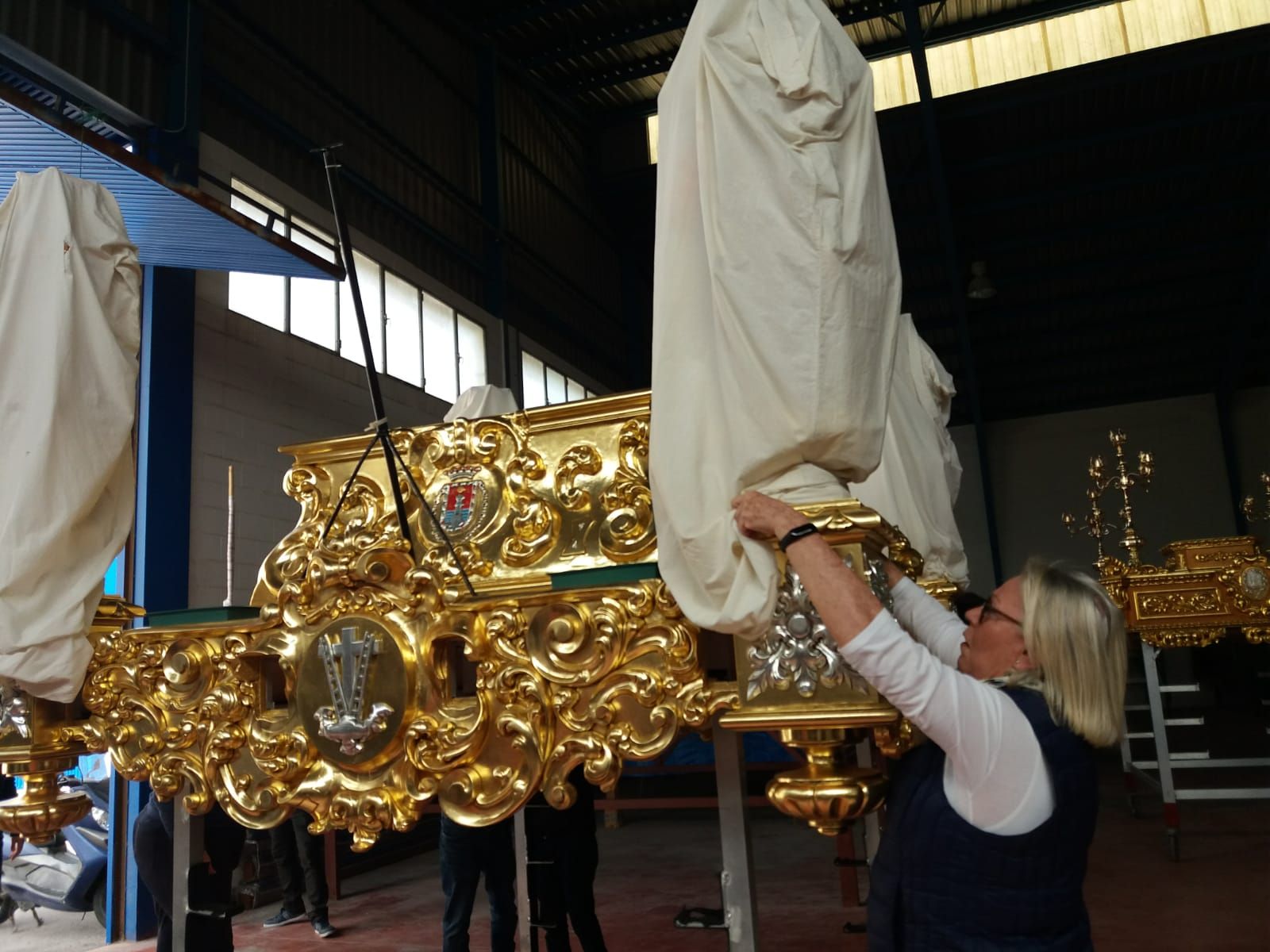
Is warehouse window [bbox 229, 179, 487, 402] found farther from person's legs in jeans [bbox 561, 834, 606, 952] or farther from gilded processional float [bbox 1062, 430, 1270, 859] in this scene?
gilded processional float [bbox 1062, 430, 1270, 859]

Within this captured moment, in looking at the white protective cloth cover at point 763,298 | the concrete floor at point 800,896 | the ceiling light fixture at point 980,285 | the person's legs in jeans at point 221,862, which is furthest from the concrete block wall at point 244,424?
the ceiling light fixture at point 980,285

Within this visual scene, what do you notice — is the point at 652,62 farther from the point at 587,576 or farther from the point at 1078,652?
the point at 1078,652

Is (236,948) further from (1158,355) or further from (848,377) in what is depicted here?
(1158,355)

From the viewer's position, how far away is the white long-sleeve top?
152 cm

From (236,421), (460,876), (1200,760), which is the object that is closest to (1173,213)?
(1200,760)

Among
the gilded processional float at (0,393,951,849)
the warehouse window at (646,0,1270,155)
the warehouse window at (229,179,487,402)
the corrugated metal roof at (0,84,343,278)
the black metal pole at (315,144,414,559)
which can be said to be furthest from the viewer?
the warehouse window at (646,0,1270,155)

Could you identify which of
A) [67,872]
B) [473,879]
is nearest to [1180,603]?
[473,879]

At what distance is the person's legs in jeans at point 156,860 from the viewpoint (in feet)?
10.9

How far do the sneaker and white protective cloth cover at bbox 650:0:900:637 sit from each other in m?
4.75

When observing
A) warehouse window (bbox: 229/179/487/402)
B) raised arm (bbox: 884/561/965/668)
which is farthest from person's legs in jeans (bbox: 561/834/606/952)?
warehouse window (bbox: 229/179/487/402)

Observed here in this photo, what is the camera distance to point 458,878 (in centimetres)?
359

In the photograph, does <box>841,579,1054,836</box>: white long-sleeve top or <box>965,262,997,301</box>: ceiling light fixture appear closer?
<box>841,579,1054,836</box>: white long-sleeve top

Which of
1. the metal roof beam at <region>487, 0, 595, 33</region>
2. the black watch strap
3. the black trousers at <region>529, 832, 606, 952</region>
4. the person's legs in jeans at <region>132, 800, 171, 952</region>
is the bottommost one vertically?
the black trousers at <region>529, 832, 606, 952</region>

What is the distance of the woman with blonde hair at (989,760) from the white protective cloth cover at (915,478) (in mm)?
1378
